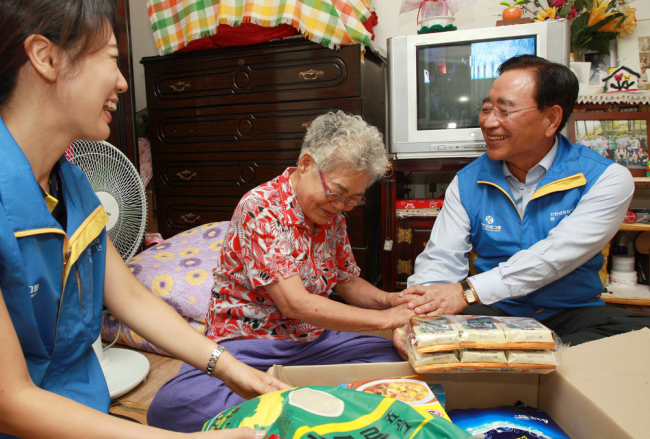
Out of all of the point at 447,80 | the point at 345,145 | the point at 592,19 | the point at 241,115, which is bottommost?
the point at 345,145

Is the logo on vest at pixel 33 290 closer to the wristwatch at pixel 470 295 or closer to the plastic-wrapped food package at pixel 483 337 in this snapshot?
the plastic-wrapped food package at pixel 483 337

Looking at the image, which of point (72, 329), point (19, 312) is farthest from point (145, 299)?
point (19, 312)

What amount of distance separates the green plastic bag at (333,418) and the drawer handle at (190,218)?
2.41 meters

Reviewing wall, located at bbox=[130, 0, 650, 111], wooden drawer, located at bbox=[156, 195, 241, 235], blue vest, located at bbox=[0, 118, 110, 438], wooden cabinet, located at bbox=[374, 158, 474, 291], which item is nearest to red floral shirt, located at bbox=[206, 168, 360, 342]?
blue vest, located at bbox=[0, 118, 110, 438]

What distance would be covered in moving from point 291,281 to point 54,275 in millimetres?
546

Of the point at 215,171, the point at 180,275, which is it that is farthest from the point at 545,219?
the point at 215,171

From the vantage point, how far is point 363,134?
117 centimetres

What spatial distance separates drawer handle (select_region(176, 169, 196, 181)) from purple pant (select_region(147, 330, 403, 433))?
186 cm

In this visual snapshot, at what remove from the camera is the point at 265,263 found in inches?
43.9

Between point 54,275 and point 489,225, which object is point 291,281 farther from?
point 489,225

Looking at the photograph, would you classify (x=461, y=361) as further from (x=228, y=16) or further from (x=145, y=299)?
(x=228, y=16)

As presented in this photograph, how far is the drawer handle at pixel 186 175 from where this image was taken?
288 cm

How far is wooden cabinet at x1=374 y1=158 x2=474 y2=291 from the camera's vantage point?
2451 millimetres

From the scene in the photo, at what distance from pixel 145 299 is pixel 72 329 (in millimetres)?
187
